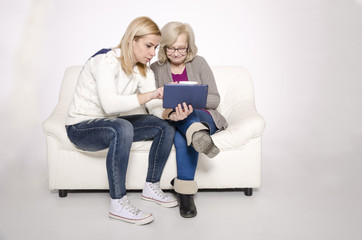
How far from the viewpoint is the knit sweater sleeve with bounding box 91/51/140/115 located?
2379mm

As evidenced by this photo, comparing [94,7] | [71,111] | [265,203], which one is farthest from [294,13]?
[71,111]

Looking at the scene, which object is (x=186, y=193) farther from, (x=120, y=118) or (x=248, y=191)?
(x=120, y=118)

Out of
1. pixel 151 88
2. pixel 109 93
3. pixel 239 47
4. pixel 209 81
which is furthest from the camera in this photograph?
pixel 239 47

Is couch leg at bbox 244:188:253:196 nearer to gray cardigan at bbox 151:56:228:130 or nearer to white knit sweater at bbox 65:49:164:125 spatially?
gray cardigan at bbox 151:56:228:130

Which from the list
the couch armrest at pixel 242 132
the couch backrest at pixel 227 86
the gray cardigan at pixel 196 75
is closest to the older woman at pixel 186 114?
the gray cardigan at pixel 196 75

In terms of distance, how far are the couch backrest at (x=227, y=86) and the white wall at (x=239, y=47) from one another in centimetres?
108

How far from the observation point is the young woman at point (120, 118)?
2398 millimetres

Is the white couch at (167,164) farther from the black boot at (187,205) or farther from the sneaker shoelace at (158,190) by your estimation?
the black boot at (187,205)

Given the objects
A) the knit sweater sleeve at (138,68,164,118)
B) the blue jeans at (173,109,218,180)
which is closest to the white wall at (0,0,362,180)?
the knit sweater sleeve at (138,68,164,118)

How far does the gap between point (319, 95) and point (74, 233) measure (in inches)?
123

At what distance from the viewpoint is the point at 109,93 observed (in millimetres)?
2381

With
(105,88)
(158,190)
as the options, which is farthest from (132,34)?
(158,190)

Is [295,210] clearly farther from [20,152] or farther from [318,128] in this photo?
[20,152]

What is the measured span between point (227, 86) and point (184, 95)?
96 centimetres
